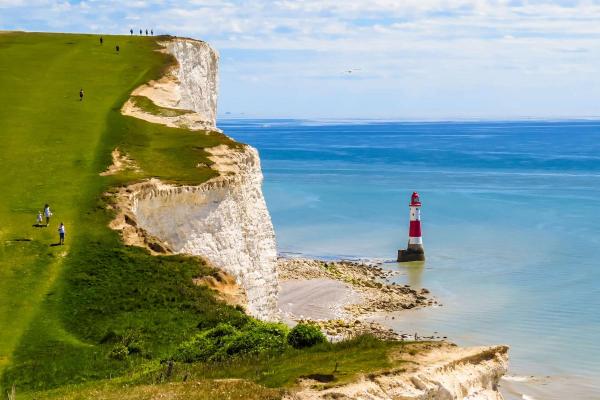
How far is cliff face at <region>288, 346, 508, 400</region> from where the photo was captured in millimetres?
21570

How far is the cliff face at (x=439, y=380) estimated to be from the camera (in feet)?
70.8

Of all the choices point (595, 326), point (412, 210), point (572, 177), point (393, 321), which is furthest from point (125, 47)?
point (572, 177)

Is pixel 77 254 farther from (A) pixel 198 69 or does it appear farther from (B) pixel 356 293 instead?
(A) pixel 198 69

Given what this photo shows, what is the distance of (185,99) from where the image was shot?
67750 mm

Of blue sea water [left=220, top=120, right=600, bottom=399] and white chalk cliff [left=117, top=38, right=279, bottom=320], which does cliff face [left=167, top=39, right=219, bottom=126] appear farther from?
white chalk cliff [left=117, top=38, right=279, bottom=320]

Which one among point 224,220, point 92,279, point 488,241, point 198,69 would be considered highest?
point 198,69

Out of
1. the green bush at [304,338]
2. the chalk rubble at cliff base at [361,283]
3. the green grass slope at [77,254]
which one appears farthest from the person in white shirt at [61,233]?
the chalk rubble at cliff base at [361,283]

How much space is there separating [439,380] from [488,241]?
63265 mm

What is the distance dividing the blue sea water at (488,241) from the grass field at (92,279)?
52.3 ft

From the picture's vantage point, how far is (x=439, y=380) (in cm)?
2278

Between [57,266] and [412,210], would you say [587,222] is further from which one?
[57,266]

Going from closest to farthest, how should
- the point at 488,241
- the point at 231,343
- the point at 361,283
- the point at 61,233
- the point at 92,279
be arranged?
the point at 231,343
the point at 92,279
the point at 61,233
the point at 361,283
the point at 488,241

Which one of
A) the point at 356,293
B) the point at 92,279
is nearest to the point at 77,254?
the point at 92,279

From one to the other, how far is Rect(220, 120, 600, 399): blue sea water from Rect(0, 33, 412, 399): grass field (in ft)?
52.3
